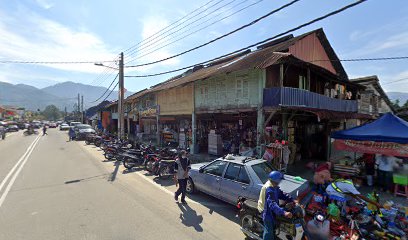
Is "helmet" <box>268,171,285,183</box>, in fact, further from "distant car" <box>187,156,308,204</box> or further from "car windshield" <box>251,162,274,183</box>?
"car windshield" <box>251,162,274,183</box>

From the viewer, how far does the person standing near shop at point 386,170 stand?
823cm

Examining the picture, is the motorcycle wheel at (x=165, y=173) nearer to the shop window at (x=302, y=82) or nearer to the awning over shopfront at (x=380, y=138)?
the awning over shopfront at (x=380, y=138)

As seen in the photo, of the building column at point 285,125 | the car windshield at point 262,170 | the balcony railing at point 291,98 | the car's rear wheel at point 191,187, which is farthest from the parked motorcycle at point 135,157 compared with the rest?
the building column at point 285,125

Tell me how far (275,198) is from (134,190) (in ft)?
18.3

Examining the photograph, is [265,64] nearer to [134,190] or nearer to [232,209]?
[232,209]

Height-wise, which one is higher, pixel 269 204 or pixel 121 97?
pixel 121 97

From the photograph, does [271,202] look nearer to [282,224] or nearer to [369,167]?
[282,224]

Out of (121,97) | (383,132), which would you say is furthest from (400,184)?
(121,97)

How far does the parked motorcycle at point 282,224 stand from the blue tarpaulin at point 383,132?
5.89 metres

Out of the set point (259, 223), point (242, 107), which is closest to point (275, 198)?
point (259, 223)

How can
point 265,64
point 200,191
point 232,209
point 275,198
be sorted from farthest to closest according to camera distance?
point 265,64, point 200,191, point 232,209, point 275,198

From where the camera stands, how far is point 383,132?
816 cm

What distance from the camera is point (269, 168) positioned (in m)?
6.46

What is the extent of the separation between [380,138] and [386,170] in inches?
51.6
